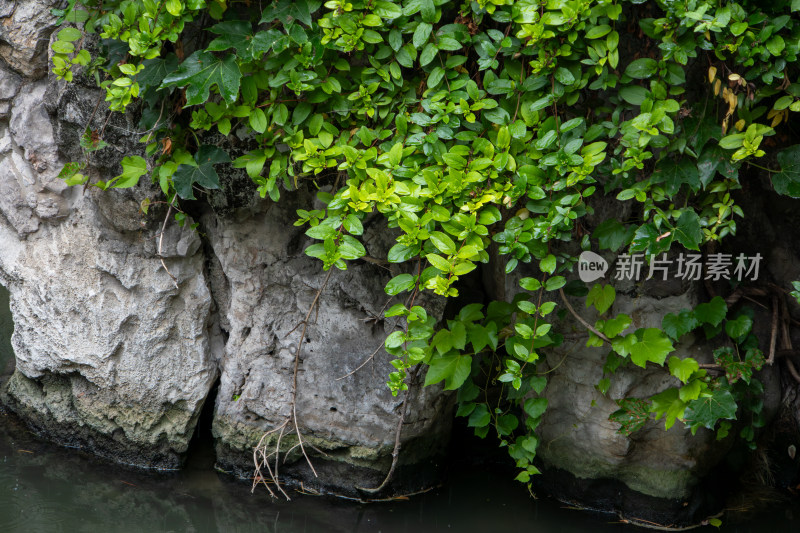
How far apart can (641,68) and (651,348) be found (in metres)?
0.92

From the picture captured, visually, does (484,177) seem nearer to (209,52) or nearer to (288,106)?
(288,106)

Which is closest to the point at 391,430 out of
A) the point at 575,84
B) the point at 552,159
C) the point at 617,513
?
the point at 617,513

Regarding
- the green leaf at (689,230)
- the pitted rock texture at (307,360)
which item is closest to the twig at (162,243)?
the pitted rock texture at (307,360)

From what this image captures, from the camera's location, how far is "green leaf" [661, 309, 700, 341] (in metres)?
2.52

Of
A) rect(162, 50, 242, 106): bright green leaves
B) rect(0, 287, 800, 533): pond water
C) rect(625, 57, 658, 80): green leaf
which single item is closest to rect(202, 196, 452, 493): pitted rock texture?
rect(0, 287, 800, 533): pond water

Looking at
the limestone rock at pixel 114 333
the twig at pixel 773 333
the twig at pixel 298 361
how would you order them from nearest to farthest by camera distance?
the twig at pixel 773 333, the twig at pixel 298 361, the limestone rock at pixel 114 333

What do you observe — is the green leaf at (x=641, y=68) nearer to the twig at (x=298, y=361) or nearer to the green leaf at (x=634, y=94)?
the green leaf at (x=634, y=94)

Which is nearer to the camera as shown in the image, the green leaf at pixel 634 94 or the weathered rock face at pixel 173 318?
the green leaf at pixel 634 94

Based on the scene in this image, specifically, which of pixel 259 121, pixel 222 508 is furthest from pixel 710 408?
pixel 222 508

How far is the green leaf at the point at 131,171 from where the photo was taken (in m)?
2.56

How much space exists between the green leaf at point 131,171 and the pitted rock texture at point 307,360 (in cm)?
45

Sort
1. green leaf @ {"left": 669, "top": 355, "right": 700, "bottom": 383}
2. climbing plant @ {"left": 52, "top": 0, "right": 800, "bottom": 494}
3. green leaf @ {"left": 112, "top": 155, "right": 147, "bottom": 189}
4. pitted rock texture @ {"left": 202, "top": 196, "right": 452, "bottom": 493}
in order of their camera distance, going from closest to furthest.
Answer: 1. climbing plant @ {"left": 52, "top": 0, "right": 800, "bottom": 494}
2. green leaf @ {"left": 669, "top": 355, "right": 700, "bottom": 383}
3. green leaf @ {"left": 112, "top": 155, "right": 147, "bottom": 189}
4. pitted rock texture @ {"left": 202, "top": 196, "right": 452, "bottom": 493}

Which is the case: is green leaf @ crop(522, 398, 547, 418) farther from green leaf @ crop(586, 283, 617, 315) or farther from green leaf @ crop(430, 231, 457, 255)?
green leaf @ crop(430, 231, 457, 255)

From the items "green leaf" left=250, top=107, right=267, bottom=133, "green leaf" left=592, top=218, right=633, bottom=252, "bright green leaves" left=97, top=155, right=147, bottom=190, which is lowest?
"green leaf" left=592, top=218, right=633, bottom=252
